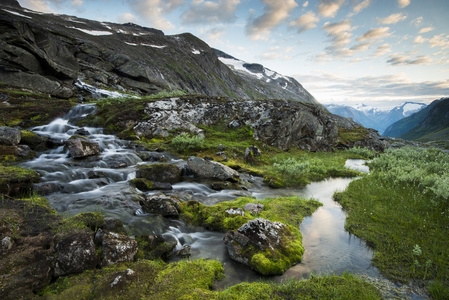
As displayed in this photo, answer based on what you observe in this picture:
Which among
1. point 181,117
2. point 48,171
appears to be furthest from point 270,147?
point 48,171

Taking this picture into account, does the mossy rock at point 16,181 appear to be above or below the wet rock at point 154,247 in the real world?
above

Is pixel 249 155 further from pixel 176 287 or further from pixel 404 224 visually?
pixel 176 287

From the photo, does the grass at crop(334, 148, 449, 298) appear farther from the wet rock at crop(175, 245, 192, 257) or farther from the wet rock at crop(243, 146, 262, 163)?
the wet rock at crop(243, 146, 262, 163)

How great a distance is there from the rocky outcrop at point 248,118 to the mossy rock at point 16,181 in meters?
14.2

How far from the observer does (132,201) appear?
389 inches

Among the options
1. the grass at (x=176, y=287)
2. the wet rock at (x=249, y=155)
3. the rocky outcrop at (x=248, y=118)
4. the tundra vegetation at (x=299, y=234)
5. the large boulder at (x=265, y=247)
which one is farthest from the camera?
the rocky outcrop at (x=248, y=118)

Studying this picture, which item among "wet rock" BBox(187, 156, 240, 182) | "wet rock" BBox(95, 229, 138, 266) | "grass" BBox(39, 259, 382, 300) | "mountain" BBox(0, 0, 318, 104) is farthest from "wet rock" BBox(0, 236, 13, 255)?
"mountain" BBox(0, 0, 318, 104)

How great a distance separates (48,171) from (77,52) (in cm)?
5793

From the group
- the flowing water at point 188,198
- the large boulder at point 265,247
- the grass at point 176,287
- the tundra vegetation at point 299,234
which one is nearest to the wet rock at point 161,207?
the flowing water at point 188,198

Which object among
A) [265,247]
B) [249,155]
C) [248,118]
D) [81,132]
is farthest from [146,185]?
[248,118]

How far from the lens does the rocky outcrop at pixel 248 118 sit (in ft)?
84.6

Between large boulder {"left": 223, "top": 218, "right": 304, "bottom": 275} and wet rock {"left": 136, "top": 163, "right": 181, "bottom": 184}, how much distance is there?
306 inches

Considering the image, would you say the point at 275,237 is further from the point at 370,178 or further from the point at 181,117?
the point at 181,117

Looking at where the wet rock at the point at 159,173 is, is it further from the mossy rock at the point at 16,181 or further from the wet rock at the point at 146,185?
the mossy rock at the point at 16,181
